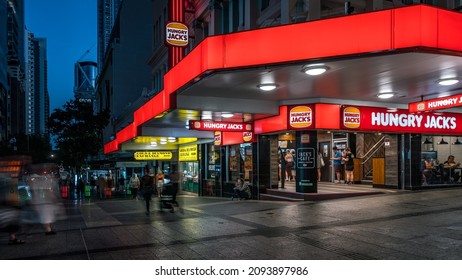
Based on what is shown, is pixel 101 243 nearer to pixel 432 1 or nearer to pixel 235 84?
pixel 235 84

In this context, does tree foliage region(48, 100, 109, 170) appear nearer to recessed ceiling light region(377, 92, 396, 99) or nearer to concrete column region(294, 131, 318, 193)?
concrete column region(294, 131, 318, 193)

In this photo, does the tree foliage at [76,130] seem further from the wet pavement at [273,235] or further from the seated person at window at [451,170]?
the seated person at window at [451,170]

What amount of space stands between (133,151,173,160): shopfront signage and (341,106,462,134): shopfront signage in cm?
1596

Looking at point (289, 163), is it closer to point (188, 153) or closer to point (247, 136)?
point (247, 136)

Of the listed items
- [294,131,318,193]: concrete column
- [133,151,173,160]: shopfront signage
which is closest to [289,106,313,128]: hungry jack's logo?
[294,131,318,193]: concrete column

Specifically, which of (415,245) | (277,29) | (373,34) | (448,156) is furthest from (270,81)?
(448,156)

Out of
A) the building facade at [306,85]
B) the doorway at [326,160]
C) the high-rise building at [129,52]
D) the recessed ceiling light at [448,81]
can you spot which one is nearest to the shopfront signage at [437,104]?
the building facade at [306,85]

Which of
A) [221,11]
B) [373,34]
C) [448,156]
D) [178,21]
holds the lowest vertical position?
[448,156]

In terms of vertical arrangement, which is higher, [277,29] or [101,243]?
[277,29]

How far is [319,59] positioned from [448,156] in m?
11.7

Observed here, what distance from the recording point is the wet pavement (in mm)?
7059

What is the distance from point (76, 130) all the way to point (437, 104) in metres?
31.2

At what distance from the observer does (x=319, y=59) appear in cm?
873

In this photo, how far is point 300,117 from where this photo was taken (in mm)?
14648
